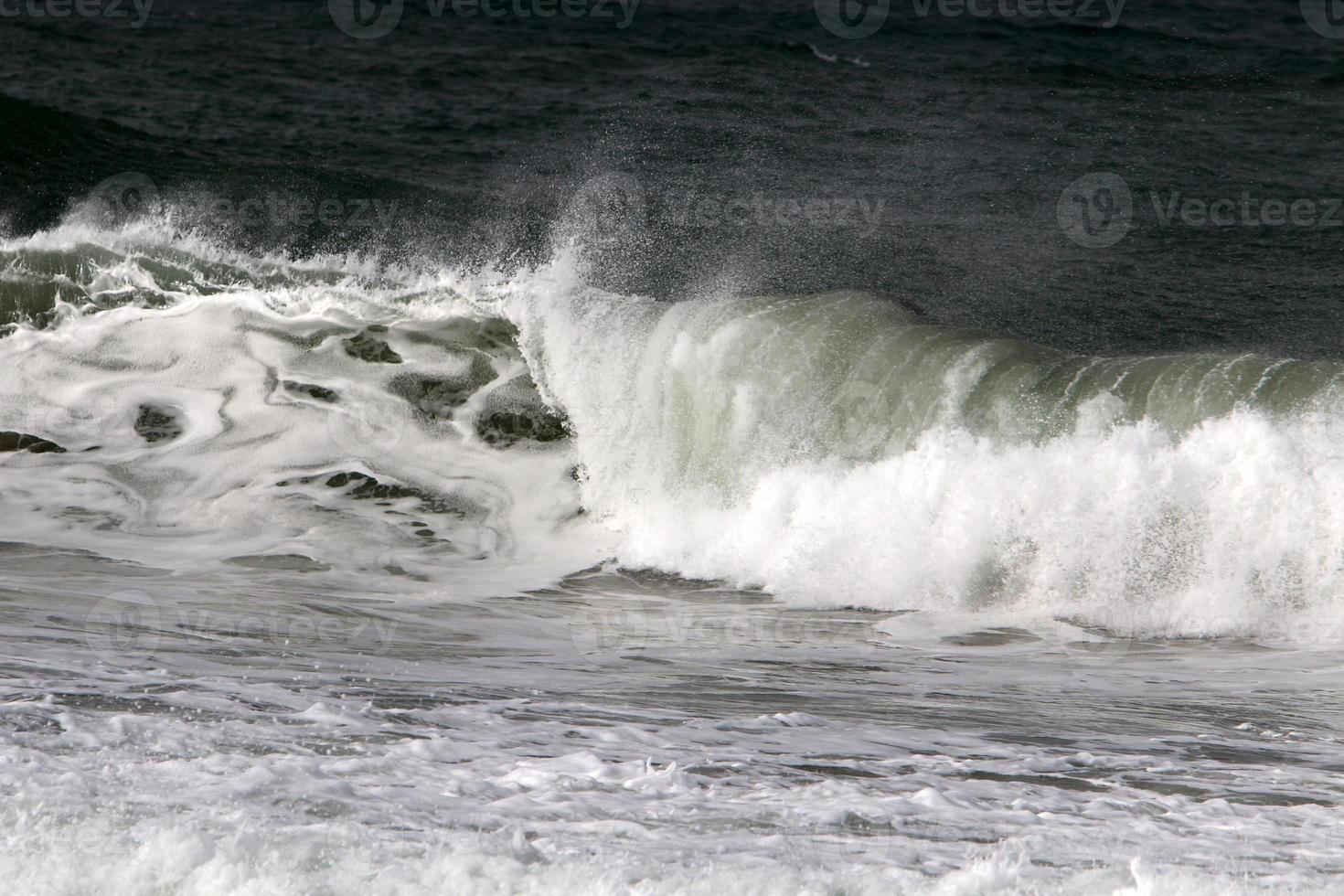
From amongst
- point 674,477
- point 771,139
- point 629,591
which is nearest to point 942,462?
point 674,477

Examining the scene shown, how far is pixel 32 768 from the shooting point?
3.65 meters

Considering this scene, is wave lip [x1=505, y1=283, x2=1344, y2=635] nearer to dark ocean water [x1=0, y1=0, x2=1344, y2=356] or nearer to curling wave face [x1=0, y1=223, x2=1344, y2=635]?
curling wave face [x1=0, y1=223, x2=1344, y2=635]

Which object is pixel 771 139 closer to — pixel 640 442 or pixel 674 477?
pixel 640 442

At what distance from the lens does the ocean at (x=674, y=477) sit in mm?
3645

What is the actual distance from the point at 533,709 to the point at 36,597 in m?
2.74

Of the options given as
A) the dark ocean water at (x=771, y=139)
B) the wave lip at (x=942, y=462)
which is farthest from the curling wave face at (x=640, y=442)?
the dark ocean water at (x=771, y=139)

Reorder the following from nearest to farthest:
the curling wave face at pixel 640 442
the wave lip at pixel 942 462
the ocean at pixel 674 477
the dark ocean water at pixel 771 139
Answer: the ocean at pixel 674 477
the wave lip at pixel 942 462
the curling wave face at pixel 640 442
the dark ocean water at pixel 771 139

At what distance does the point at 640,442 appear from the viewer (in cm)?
826

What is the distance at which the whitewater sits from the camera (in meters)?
3.49

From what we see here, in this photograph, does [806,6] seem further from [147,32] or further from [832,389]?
[832,389]

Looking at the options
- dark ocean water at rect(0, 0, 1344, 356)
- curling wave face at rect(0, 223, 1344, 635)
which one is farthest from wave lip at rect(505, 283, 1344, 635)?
dark ocean water at rect(0, 0, 1344, 356)

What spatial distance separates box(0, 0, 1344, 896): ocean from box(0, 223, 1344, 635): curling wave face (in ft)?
0.10

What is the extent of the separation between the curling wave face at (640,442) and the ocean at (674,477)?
3cm

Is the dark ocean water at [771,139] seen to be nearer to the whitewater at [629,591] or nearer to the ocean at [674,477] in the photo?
the ocean at [674,477]
